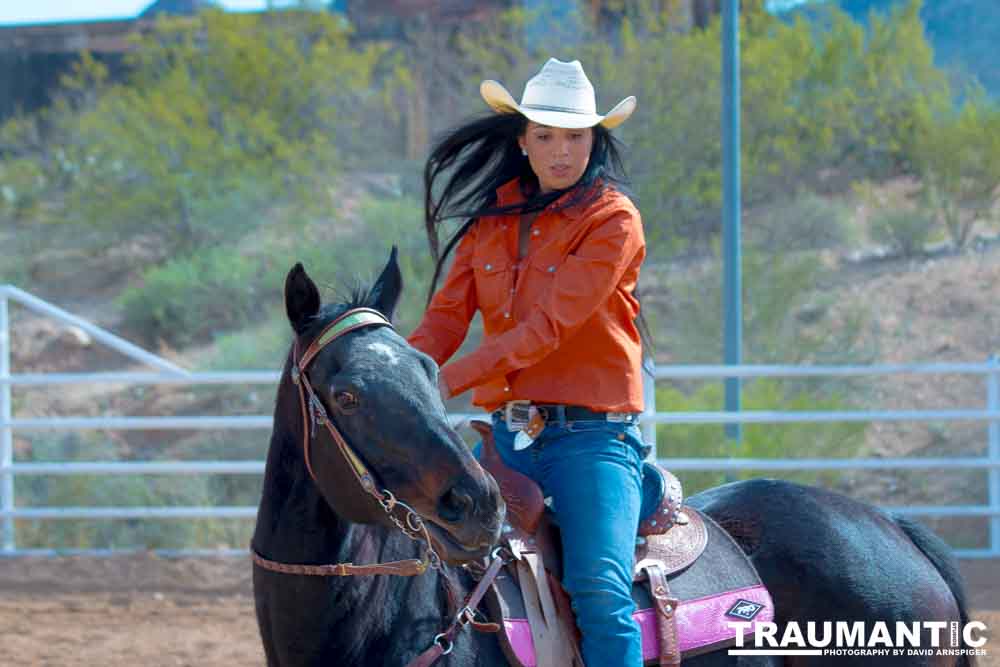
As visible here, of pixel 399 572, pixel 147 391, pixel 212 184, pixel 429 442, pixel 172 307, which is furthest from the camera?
pixel 212 184

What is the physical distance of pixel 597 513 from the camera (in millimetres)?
2949

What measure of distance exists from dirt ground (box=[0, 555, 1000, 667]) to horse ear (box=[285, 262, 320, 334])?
365 centimetres

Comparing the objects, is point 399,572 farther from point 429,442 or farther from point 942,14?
point 942,14

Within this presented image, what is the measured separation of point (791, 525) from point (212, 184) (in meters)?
14.0

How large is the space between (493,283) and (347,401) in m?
0.82

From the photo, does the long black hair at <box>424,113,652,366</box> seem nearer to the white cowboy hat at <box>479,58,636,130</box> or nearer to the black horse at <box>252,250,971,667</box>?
the white cowboy hat at <box>479,58,636,130</box>

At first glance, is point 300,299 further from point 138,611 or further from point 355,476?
point 138,611

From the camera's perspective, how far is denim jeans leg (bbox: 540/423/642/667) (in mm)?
2867

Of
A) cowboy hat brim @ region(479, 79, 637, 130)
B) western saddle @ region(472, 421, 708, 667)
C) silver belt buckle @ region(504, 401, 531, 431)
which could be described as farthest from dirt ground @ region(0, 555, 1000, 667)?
cowboy hat brim @ region(479, 79, 637, 130)

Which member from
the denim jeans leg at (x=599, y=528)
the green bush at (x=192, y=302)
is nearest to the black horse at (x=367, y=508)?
the denim jeans leg at (x=599, y=528)

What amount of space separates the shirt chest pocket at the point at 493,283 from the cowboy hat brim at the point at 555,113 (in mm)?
418

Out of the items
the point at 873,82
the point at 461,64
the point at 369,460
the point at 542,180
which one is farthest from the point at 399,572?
the point at 461,64

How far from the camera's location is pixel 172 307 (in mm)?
14398

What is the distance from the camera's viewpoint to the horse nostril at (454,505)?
8.13ft
